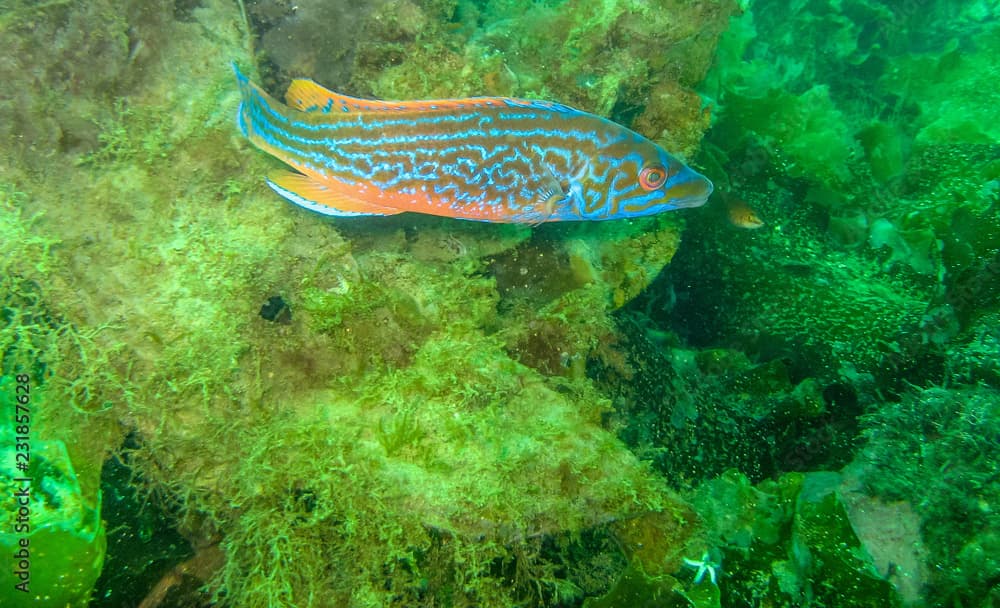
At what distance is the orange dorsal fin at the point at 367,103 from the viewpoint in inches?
145

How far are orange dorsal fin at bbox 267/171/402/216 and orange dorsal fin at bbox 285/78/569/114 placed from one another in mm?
615

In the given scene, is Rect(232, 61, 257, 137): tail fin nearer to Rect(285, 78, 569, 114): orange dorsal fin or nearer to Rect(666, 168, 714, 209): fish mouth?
Rect(285, 78, 569, 114): orange dorsal fin

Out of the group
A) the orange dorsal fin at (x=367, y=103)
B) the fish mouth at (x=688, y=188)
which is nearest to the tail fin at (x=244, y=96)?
the orange dorsal fin at (x=367, y=103)

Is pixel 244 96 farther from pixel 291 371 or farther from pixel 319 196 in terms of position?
pixel 291 371

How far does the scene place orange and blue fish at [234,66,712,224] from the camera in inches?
147

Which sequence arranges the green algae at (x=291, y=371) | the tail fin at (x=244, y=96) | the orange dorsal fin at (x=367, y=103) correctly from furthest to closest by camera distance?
1. the tail fin at (x=244, y=96)
2. the orange dorsal fin at (x=367, y=103)
3. the green algae at (x=291, y=371)

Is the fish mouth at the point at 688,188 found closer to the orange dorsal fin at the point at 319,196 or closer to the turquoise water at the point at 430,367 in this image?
the turquoise water at the point at 430,367

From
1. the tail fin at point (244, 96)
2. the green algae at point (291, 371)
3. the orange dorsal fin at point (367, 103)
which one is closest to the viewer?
the green algae at point (291, 371)

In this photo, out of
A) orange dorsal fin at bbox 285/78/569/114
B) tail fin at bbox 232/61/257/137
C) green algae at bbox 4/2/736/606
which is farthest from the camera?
tail fin at bbox 232/61/257/137

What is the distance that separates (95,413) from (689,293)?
6.61 meters

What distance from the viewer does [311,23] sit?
15.8 feet

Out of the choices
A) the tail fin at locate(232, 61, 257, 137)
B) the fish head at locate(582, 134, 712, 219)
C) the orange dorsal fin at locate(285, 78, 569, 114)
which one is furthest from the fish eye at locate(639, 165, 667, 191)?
the tail fin at locate(232, 61, 257, 137)

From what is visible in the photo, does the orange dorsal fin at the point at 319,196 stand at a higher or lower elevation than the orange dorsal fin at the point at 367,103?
lower

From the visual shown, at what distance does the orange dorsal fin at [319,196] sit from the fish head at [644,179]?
1867mm
